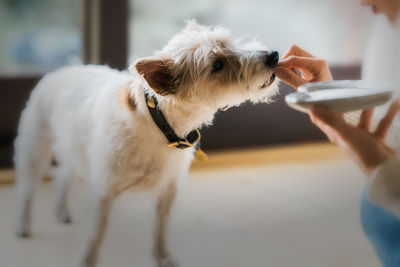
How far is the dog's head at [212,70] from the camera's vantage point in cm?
116

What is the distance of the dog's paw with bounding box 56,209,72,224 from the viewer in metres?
1.82

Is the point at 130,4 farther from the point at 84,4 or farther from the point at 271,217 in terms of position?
the point at 271,217

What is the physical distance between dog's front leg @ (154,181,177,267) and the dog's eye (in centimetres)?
44

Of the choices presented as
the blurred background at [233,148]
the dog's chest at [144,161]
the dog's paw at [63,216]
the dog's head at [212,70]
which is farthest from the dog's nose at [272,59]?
the dog's paw at [63,216]

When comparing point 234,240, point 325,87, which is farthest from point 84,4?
point 325,87

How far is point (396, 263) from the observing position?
36.5 inches

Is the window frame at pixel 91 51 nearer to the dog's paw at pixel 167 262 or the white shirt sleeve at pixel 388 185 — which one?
the dog's paw at pixel 167 262

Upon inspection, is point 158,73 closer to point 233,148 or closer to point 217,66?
point 217,66

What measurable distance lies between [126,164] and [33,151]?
1.64 feet

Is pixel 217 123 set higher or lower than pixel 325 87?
lower

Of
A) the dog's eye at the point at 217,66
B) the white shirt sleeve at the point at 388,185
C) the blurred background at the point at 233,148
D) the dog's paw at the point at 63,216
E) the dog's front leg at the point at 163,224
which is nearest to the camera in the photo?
the white shirt sleeve at the point at 388,185

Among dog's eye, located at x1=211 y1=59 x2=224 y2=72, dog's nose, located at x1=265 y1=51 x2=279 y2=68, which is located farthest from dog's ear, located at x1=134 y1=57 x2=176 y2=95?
dog's nose, located at x1=265 y1=51 x2=279 y2=68

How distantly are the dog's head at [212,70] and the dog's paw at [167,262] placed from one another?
0.61m

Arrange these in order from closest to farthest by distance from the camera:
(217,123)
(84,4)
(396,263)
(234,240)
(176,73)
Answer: (396,263), (176,73), (234,240), (84,4), (217,123)
